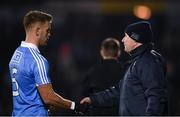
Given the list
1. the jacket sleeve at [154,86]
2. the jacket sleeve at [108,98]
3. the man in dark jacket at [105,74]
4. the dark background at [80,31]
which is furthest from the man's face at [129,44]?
the dark background at [80,31]

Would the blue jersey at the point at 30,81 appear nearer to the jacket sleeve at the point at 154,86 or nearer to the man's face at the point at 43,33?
the man's face at the point at 43,33

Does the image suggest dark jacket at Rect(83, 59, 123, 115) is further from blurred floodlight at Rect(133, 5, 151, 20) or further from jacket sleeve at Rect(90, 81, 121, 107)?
blurred floodlight at Rect(133, 5, 151, 20)

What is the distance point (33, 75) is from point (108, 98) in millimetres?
1459

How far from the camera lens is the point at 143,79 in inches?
328

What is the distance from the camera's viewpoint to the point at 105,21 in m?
29.7

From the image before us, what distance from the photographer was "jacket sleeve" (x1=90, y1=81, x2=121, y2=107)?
9.27 metres

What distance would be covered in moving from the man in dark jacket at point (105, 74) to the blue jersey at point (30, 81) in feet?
8.00

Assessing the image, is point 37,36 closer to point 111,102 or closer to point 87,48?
point 111,102

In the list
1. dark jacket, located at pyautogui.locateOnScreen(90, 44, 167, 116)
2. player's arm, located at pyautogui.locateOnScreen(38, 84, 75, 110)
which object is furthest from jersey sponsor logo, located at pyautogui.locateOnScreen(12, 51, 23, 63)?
dark jacket, located at pyautogui.locateOnScreen(90, 44, 167, 116)

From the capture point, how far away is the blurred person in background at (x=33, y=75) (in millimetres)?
8133

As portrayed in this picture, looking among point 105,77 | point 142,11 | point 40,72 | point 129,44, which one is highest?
point 129,44

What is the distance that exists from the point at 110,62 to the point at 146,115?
2.67 metres

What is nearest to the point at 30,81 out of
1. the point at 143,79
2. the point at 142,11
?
the point at 143,79

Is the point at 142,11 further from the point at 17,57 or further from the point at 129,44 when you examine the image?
the point at 17,57
